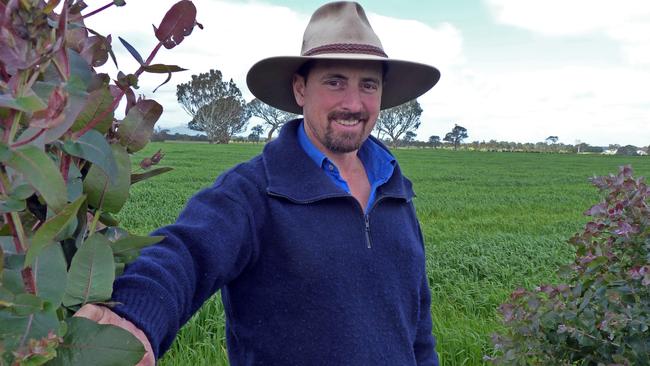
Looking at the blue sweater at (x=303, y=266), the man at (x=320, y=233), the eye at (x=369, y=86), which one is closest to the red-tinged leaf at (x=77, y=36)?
the man at (x=320, y=233)

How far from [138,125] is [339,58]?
3.98 ft

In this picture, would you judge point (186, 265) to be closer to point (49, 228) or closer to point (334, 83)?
point (49, 228)

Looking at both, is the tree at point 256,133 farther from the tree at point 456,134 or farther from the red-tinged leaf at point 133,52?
the red-tinged leaf at point 133,52

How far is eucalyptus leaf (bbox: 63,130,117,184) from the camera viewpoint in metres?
0.55

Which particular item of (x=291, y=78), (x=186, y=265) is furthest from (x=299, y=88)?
(x=186, y=265)

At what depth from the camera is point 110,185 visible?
2.13ft

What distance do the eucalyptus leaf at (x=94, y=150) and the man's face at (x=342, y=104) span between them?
4.40 feet

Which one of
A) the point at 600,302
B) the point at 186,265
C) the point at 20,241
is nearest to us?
the point at 20,241

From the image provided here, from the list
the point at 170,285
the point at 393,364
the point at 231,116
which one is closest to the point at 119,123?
the point at 170,285

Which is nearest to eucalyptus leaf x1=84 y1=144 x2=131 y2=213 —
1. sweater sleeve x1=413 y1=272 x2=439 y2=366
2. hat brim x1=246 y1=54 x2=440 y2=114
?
hat brim x1=246 y1=54 x2=440 y2=114

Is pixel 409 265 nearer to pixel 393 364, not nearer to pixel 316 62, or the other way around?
pixel 393 364

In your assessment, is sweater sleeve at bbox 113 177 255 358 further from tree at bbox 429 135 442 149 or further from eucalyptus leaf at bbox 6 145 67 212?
tree at bbox 429 135 442 149

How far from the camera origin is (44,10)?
0.43 meters

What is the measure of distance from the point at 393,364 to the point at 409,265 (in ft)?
0.99
